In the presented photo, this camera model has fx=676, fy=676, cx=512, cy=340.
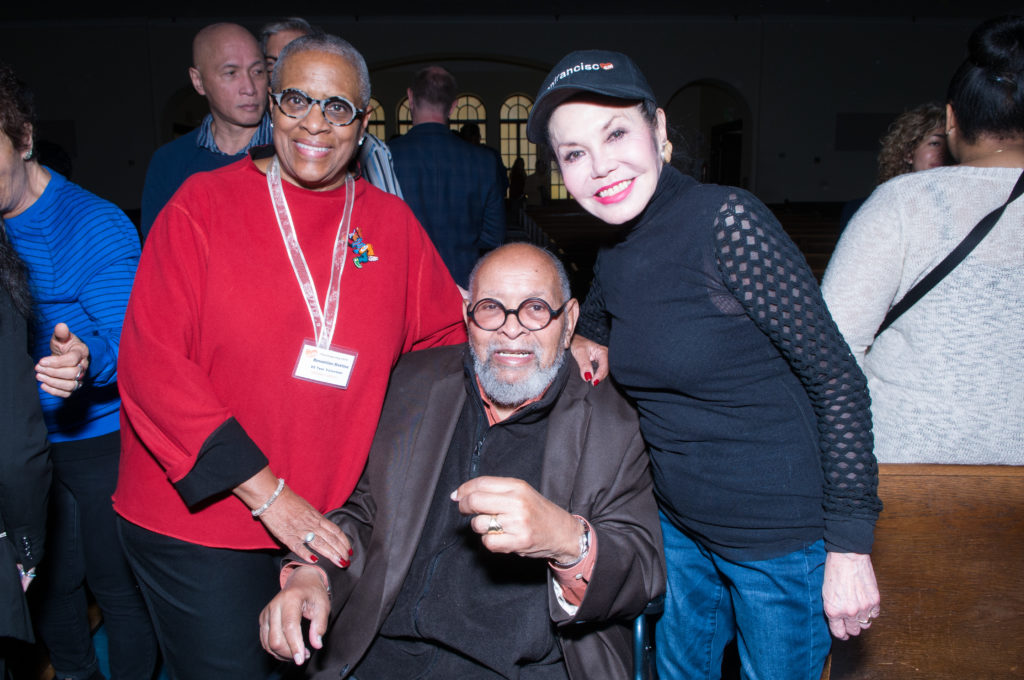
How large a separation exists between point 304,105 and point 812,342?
1218 mm

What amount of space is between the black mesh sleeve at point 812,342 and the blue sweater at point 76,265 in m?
1.49

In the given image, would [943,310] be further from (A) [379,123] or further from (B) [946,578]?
(A) [379,123]

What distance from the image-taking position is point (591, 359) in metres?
1.85

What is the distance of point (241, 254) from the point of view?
152 cm

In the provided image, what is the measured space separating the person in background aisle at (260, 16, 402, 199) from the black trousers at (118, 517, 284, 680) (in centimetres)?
120

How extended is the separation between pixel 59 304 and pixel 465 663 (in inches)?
55.4

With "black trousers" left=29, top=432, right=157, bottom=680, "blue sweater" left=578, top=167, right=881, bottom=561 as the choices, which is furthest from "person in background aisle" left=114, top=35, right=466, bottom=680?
A: "blue sweater" left=578, top=167, right=881, bottom=561

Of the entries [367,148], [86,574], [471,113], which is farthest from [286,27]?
[471,113]

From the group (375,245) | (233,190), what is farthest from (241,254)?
(375,245)

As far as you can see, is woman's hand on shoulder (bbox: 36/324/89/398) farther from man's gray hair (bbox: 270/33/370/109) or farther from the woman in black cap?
the woman in black cap

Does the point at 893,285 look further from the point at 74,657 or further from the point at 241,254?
the point at 74,657

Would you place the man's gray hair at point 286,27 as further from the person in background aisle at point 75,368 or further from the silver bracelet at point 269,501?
the silver bracelet at point 269,501

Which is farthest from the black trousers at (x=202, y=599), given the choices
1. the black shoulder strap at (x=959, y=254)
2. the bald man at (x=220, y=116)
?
the black shoulder strap at (x=959, y=254)

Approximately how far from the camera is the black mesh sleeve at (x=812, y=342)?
3.98ft
